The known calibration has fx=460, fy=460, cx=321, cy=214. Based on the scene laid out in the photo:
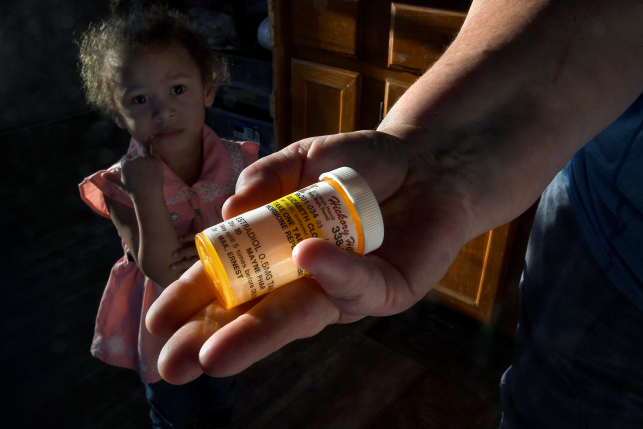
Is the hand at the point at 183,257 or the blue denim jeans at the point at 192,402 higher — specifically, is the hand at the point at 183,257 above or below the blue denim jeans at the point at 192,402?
above

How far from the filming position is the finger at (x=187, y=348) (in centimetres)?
62

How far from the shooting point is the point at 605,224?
2.54 feet

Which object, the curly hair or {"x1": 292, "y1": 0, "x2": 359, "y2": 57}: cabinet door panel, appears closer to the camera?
the curly hair

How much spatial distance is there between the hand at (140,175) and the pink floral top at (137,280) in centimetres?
8

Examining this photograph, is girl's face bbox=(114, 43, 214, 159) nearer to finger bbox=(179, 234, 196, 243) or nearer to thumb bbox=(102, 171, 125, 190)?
thumb bbox=(102, 171, 125, 190)

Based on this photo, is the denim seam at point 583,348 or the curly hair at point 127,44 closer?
the denim seam at point 583,348

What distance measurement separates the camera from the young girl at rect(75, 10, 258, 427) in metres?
1.20

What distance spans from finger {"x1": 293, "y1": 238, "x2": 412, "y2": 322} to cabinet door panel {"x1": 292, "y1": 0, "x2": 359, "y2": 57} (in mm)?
1448

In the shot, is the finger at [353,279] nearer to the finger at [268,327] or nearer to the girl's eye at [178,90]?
the finger at [268,327]

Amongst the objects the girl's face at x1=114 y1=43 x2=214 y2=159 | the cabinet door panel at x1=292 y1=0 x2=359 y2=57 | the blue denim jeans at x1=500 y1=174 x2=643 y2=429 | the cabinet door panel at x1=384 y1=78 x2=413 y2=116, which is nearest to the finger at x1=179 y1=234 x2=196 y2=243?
the girl's face at x1=114 y1=43 x2=214 y2=159

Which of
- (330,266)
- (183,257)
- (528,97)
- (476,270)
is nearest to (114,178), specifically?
(183,257)

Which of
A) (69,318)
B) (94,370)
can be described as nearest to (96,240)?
(69,318)

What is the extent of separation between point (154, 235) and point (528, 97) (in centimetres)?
91

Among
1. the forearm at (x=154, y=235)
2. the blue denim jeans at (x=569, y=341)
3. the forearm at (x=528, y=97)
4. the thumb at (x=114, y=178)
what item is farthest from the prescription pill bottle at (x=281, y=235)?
the thumb at (x=114, y=178)
